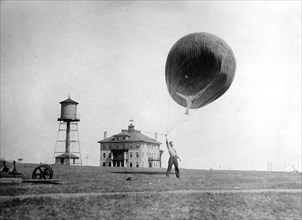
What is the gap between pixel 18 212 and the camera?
428 inches

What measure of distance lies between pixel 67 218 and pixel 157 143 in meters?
85.9

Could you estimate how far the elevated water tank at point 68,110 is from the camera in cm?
5588

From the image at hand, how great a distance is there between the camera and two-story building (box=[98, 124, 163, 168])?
3406 inches

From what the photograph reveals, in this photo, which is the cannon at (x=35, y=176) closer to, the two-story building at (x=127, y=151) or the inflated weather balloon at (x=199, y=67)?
the inflated weather balloon at (x=199, y=67)

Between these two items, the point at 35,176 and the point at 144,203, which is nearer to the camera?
the point at 144,203

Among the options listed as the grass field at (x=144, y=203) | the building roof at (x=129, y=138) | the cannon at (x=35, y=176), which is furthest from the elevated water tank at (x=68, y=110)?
the grass field at (x=144, y=203)

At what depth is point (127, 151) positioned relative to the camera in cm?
8688

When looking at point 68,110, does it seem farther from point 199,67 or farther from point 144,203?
point 144,203

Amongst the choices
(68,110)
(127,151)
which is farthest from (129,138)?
(68,110)

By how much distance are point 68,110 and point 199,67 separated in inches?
1613

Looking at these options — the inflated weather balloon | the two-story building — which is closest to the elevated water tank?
the two-story building

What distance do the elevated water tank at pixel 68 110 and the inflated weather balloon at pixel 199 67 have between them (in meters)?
38.0

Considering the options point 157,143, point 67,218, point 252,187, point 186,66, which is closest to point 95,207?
point 67,218

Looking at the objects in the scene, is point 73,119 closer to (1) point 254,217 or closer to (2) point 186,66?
(2) point 186,66
